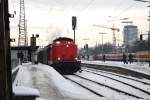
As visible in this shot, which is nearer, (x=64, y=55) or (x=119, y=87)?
(x=119, y=87)

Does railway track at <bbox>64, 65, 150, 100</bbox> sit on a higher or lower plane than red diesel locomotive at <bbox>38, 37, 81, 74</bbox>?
lower

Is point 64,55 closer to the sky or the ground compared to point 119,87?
closer to the sky

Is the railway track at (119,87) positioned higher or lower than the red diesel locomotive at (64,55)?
lower

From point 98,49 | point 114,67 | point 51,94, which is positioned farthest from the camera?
point 98,49

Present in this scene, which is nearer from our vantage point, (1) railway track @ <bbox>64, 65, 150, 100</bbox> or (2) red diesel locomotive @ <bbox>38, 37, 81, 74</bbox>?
(1) railway track @ <bbox>64, 65, 150, 100</bbox>

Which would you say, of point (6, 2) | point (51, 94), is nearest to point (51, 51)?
point (51, 94)

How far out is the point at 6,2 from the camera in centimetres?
1057

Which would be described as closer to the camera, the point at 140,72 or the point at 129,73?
the point at 140,72

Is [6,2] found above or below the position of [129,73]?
above

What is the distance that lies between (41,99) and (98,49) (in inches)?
6525

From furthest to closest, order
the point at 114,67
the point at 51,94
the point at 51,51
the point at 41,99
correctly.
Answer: the point at 114,67 → the point at 51,51 → the point at 51,94 → the point at 41,99

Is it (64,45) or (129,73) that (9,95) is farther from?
(129,73)

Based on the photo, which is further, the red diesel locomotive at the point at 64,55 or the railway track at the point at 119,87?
the red diesel locomotive at the point at 64,55

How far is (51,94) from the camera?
752 inches
